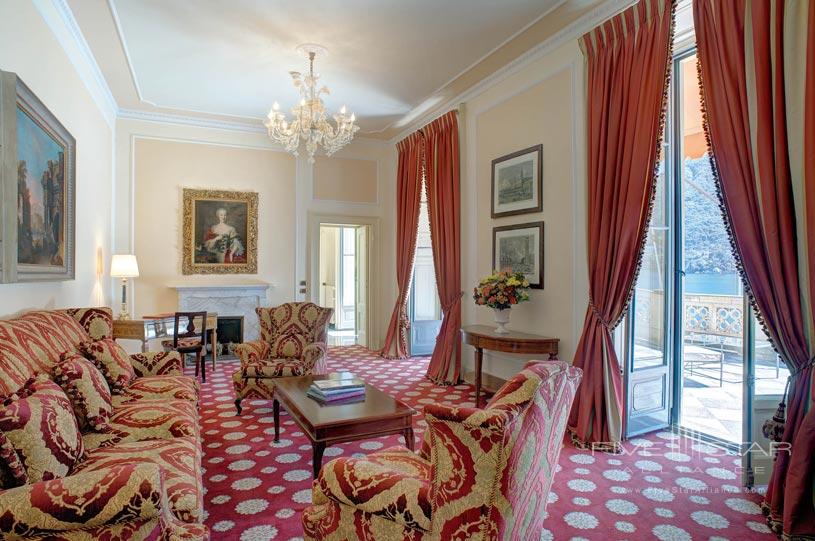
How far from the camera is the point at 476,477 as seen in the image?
1.52 metres

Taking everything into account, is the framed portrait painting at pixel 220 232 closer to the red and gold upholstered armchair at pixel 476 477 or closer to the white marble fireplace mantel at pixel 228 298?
the white marble fireplace mantel at pixel 228 298

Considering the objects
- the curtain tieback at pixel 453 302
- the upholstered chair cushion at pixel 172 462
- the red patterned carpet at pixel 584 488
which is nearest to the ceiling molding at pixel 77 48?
the upholstered chair cushion at pixel 172 462

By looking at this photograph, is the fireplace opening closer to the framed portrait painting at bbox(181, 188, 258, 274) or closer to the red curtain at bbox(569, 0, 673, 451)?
the framed portrait painting at bbox(181, 188, 258, 274)

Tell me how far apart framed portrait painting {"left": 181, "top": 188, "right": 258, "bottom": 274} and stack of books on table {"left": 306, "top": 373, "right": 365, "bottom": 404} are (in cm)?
421

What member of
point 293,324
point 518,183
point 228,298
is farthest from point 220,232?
point 518,183

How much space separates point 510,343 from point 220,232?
465cm

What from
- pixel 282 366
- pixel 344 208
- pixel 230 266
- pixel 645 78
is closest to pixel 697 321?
pixel 645 78

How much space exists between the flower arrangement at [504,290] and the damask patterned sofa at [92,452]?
258 centimetres

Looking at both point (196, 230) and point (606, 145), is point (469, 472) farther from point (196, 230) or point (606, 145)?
point (196, 230)

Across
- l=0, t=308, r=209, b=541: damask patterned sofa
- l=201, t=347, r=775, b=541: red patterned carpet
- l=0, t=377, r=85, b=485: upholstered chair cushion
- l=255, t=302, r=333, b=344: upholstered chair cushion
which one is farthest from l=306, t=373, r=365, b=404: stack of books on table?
l=255, t=302, r=333, b=344: upholstered chair cushion

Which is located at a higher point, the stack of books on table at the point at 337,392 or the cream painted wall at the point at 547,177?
the cream painted wall at the point at 547,177

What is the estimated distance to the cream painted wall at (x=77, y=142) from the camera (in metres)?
2.97

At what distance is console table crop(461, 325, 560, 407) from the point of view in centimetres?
418

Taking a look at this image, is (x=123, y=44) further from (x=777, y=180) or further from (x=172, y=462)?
(x=777, y=180)
